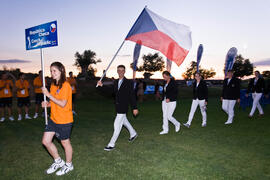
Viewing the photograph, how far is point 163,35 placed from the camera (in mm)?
7246

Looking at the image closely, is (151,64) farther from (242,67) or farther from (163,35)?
(163,35)

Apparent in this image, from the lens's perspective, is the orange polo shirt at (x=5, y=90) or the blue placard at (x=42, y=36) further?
the orange polo shirt at (x=5, y=90)

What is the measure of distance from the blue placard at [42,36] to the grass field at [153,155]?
2.75 meters

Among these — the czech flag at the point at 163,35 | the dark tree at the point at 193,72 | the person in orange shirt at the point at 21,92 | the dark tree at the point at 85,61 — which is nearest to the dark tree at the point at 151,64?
the dark tree at the point at 85,61

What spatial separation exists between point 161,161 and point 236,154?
1.86 metres

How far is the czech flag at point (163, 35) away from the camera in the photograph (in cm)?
625

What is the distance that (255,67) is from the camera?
3497 inches

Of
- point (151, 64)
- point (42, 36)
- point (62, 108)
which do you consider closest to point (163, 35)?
point (42, 36)

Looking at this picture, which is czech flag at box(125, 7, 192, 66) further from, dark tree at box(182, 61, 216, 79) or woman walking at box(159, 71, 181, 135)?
dark tree at box(182, 61, 216, 79)

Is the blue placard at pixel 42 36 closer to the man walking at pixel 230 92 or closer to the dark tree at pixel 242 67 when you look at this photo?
the man walking at pixel 230 92

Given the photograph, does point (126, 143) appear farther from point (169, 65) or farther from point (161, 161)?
point (169, 65)

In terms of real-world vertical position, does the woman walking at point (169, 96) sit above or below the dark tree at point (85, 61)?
below

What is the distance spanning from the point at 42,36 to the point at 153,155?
4259 mm

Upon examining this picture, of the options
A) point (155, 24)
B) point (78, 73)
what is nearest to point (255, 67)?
point (78, 73)
